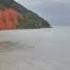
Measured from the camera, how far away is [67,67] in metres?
8.65

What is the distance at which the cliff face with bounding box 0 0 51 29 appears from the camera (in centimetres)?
4918

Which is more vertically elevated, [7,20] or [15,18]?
[15,18]

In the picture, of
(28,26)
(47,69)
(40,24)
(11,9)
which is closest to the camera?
(47,69)

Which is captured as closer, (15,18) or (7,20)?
(7,20)

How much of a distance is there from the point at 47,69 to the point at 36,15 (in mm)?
65059

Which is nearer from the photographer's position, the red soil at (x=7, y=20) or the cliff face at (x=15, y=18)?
the red soil at (x=7, y=20)

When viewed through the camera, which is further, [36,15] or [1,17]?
[36,15]

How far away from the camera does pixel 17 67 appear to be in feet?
28.8

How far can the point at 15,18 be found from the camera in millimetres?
52594

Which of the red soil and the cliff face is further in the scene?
the cliff face

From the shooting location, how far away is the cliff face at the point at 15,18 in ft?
161

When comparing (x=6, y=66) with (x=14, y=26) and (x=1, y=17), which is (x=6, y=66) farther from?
(x=14, y=26)

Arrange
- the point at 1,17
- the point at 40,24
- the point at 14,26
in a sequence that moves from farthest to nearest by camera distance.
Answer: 1. the point at 40,24
2. the point at 14,26
3. the point at 1,17

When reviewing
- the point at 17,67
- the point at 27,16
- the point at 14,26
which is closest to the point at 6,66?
the point at 17,67
